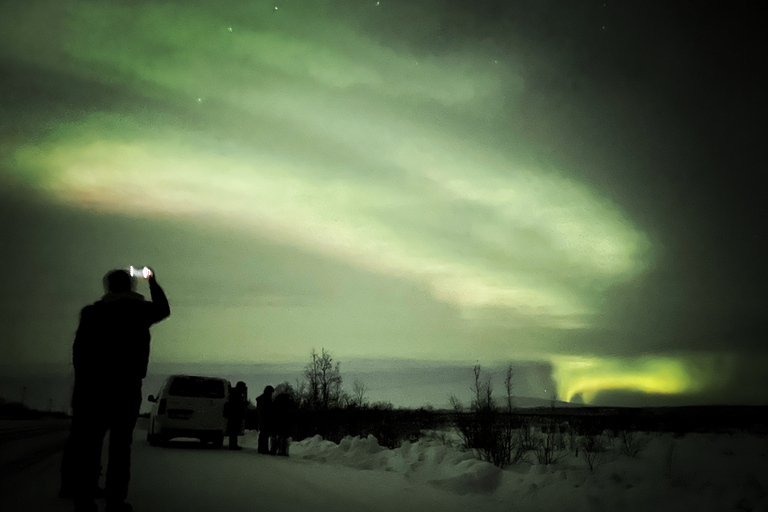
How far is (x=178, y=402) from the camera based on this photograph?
16.8 metres

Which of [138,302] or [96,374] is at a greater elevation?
[138,302]

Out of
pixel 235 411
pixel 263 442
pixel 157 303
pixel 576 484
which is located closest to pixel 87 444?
pixel 157 303

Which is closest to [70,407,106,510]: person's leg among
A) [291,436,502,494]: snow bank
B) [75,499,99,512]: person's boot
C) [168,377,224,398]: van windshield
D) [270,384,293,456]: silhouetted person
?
[75,499,99,512]: person's boot

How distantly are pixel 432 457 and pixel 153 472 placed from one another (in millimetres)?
5183

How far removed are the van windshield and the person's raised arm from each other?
1247 cm

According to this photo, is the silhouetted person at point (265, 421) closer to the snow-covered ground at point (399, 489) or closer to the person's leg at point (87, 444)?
the snow-covered ground at point (399, 489)

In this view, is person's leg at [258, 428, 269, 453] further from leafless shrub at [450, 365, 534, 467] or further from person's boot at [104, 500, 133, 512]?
person's boot at [104, 500, 133, 512]

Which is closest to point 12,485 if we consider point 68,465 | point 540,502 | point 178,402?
point 68,465

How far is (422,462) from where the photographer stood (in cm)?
1146

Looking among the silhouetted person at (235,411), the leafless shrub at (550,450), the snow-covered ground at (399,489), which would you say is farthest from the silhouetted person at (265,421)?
the leafless shrub at (550,450)

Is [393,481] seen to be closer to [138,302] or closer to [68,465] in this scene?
[68,465]

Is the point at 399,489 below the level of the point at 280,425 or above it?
below

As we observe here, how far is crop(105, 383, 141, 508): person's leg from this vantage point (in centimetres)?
520

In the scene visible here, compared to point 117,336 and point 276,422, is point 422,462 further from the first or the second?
point 117,336
